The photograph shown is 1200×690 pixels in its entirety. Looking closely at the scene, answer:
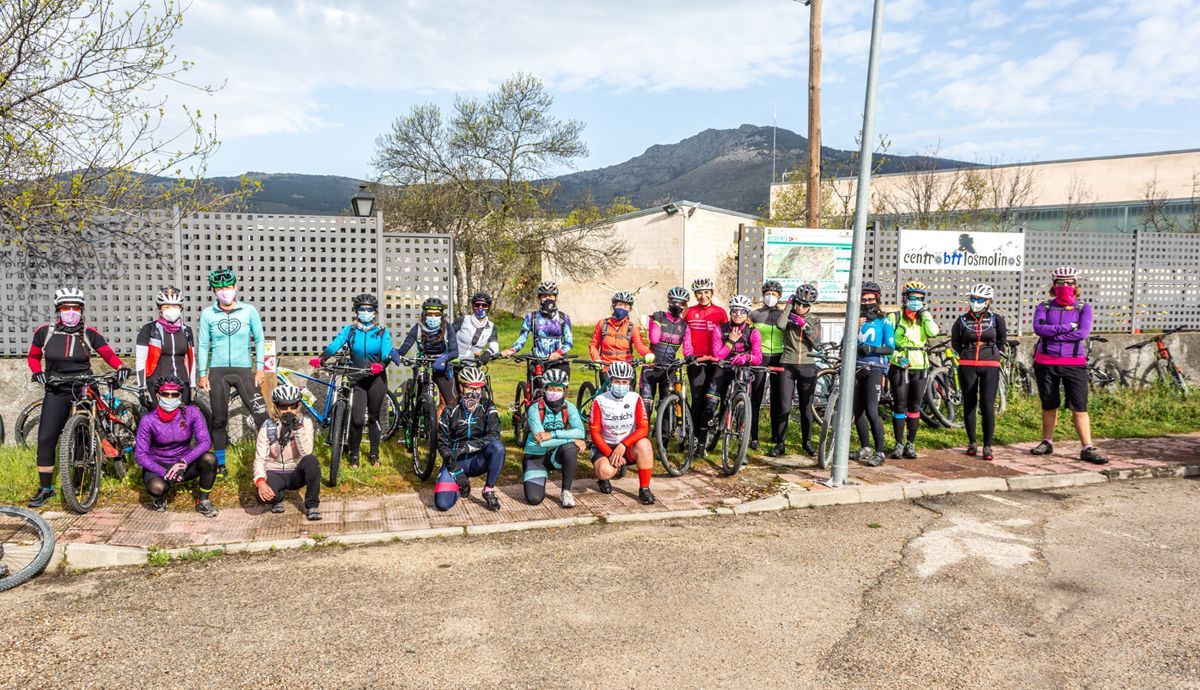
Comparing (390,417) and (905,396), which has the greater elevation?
(905,396)

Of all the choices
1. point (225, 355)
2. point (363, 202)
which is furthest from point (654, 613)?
point (363, 202)

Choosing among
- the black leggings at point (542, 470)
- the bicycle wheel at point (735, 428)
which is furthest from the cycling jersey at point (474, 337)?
the bicycle wheel at point (735, 428)

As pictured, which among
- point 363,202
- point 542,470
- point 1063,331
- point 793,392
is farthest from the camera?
point 363,202

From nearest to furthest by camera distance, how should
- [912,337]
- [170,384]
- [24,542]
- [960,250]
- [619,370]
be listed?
[24,542], [170,384], [619,370], [912,337], [960,250]

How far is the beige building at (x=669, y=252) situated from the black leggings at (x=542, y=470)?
21.9m

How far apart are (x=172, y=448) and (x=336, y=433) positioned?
143 cm

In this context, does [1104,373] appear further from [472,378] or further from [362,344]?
[362,344]

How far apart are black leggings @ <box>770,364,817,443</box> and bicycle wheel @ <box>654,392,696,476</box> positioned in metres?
1.23

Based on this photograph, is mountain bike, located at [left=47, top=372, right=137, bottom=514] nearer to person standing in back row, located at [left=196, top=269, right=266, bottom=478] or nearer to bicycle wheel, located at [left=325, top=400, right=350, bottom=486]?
person standing in back row, located at [left=196, top=269, right=266, bottom=478]

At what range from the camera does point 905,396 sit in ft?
30.9

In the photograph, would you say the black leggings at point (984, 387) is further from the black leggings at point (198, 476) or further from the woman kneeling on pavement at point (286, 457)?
the black leggings at point (198, 476)

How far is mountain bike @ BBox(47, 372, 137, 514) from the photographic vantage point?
21.7 feet

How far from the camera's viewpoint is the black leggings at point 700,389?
354 inches

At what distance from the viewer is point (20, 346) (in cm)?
910
